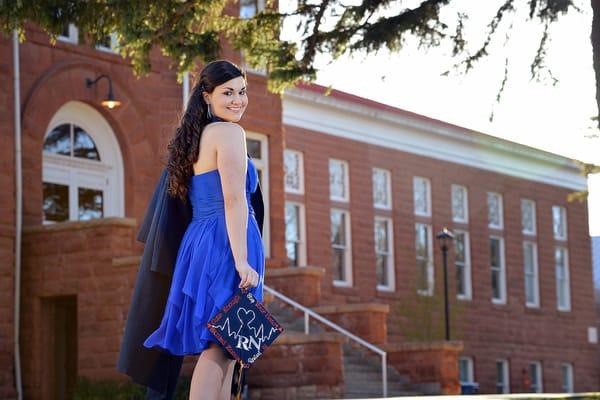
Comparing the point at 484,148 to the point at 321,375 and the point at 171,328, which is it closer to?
the point at 321,375

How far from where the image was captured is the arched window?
20625 millimetres

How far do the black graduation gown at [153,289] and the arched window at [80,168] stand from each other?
1387cm

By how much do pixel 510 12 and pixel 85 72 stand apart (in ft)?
25.3

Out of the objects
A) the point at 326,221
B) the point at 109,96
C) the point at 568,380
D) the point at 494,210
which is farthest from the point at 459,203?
the point at 109,96

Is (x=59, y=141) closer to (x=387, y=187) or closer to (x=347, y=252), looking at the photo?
(x=347, y=252)

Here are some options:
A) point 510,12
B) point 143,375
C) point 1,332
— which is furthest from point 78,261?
point 143,375

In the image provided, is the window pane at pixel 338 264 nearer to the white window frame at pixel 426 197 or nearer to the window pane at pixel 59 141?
the white window frame at pixel 426 197

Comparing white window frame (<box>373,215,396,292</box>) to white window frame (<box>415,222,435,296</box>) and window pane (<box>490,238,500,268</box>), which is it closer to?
white window frame (<box>415,222,435,296</box>)

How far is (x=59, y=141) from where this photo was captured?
2081 cm

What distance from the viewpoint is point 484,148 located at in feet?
122

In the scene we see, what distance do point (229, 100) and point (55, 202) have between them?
1445 centimetres

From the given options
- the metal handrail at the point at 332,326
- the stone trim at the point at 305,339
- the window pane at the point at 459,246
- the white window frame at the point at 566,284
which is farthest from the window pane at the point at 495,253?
the stone trim at the point at 305,339

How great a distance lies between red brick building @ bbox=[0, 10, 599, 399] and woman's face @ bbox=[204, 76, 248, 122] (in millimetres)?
555

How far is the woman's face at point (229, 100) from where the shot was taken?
21.9ft
